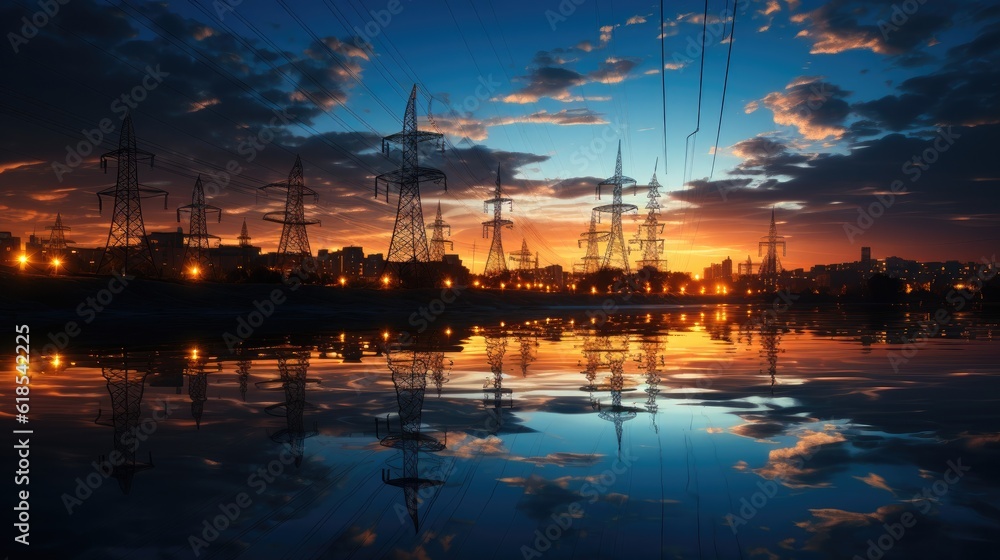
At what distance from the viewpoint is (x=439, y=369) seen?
1466 cm

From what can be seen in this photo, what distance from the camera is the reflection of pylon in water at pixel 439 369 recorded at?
40.5ft

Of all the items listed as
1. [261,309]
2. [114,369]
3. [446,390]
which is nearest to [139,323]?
[261,309]

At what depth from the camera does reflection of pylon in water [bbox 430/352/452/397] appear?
1235 centimetres

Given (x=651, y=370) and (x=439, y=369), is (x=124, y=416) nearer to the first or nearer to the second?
(x=439, y=369)

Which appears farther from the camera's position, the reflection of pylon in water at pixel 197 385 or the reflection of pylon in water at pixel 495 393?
the reflection of pylon in water at pixel 197 385

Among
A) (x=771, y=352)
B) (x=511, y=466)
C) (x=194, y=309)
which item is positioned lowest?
(x=511, y=466)

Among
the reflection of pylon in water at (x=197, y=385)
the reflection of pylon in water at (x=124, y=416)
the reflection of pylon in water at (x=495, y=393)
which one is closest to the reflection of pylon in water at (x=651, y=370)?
the reflection of pylon in water at (x=495, y=393)

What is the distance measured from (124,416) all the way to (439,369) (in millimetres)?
7028

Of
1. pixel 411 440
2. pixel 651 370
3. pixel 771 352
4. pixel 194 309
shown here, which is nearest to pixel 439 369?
pixel 651 370

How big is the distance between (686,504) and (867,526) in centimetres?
130

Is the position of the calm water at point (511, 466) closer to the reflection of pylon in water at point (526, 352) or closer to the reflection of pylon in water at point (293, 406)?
the reflection of pylon in water at point (293, 406)

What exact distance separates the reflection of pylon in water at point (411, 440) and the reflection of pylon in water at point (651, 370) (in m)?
2.99

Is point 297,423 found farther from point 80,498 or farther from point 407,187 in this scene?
point 407,187

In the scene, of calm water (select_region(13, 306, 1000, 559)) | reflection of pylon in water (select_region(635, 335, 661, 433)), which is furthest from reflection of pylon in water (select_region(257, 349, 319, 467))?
reflection of pylon in water (select_region(635, 335, 661, 433))
